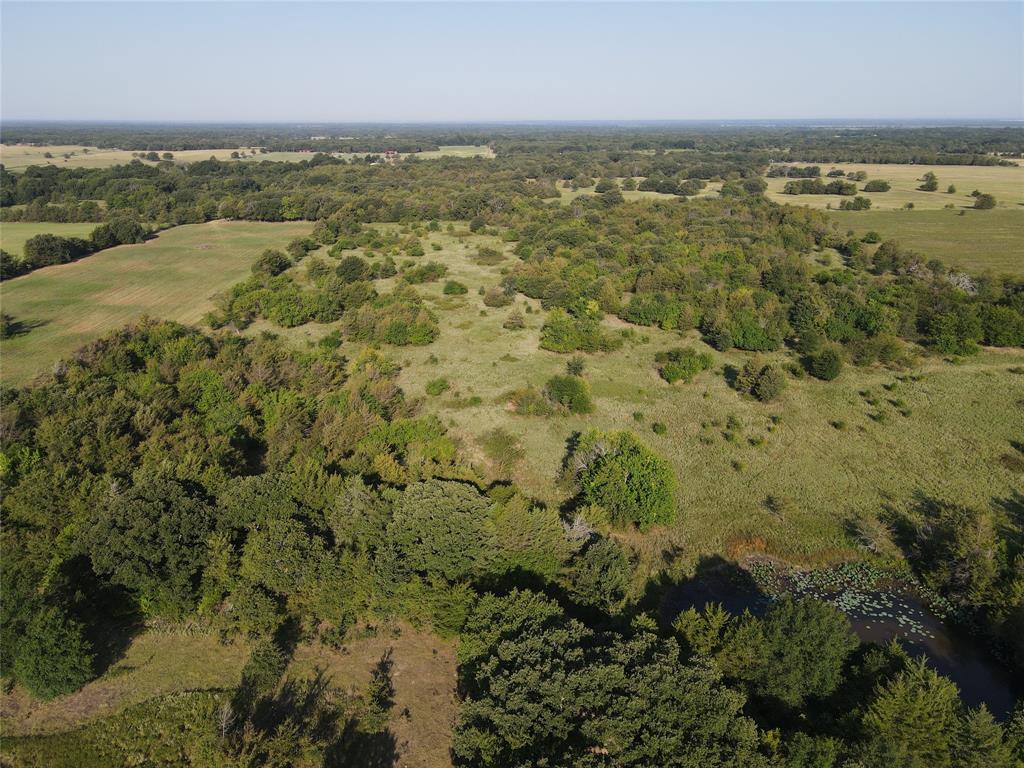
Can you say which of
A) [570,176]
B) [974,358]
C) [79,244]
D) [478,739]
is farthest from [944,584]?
[570,176]

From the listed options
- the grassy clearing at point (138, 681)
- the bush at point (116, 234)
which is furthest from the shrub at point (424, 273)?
the grassy clearing at point (138, 681)

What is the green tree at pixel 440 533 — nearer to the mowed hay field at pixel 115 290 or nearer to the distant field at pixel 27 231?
the mowed hay field at pixel 115 290

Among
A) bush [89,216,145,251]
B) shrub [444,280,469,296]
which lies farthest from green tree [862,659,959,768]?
bush [89,216,145,251]

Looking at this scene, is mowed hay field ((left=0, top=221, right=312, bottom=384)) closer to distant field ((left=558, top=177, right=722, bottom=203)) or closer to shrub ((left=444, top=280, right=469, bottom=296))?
shrub ((left=444, top=280, right=469, bottom=296))

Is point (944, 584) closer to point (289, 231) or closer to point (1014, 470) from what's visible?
point (1014, 470)

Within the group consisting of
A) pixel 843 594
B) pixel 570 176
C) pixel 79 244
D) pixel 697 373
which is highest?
pixel 570 176

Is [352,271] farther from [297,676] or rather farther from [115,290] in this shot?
[297,676]
